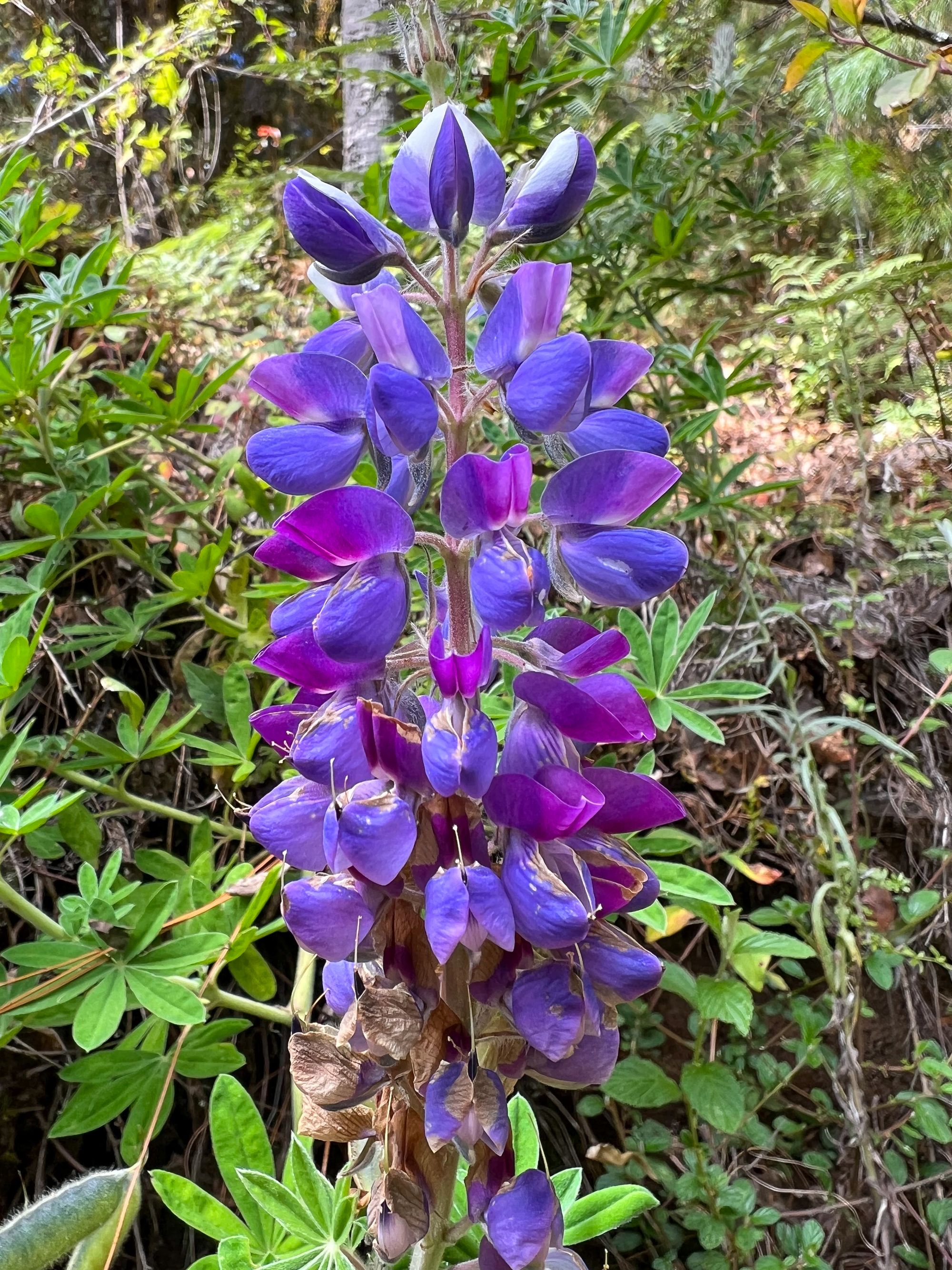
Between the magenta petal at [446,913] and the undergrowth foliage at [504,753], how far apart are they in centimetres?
1

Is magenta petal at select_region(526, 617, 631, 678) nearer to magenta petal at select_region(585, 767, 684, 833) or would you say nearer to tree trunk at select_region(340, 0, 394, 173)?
magenta petal at select_region(585, 767, 684, 833)

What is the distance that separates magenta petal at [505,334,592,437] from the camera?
26.5 inches

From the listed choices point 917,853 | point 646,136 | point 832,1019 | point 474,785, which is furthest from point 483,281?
point 917,853

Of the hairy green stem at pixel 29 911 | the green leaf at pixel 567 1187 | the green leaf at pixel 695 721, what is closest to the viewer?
the green leaf at pixel 567 1187

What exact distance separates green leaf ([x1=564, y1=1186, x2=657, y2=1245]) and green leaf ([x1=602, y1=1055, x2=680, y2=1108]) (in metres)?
0.41

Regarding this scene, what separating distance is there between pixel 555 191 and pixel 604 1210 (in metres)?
1.00

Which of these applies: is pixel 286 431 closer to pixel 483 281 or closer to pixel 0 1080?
pixel 483 281

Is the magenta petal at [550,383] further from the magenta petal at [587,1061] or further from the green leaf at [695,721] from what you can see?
the green leaf at [695,721]

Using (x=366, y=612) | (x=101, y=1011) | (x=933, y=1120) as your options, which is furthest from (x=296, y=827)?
(x=933, y=1120)

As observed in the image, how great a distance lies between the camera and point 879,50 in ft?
4.81

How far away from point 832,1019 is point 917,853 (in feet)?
A: 2.34

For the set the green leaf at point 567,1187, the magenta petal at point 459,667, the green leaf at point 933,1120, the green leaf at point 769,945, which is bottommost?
the green leaf at point 933,1120

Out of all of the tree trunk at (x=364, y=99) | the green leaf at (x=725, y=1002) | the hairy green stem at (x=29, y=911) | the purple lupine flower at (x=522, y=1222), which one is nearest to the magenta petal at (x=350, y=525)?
the purple lupine flower at (x=522, y=1222)

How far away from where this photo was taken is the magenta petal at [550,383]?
26.5 inches
